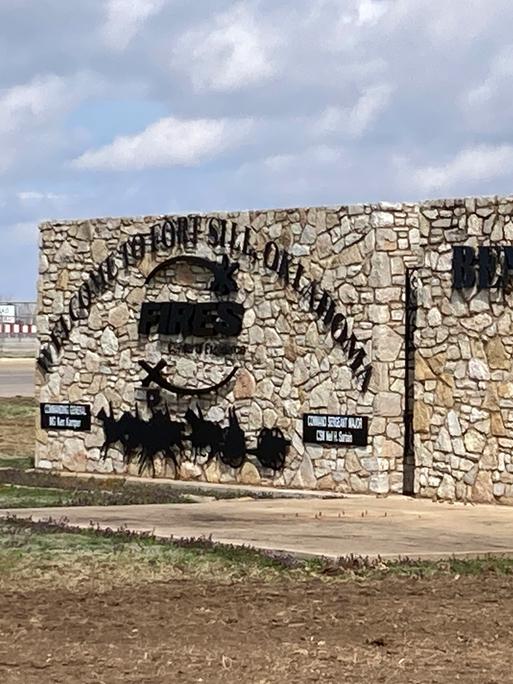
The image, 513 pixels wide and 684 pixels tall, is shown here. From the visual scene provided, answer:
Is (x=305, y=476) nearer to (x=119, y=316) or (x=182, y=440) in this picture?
(x=182, y=440)

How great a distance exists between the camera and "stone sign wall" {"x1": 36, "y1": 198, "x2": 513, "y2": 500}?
20.3m

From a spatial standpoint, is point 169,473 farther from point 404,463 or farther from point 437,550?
point 437,550

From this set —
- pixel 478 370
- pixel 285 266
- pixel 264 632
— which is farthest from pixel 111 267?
pixel 264 632

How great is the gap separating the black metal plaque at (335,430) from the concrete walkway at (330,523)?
1.12 m

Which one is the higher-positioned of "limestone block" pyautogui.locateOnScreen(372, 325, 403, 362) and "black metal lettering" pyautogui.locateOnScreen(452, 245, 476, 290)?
"black metal lettering" pyautogui.locateOnScreen(452, 245, 476, 290)

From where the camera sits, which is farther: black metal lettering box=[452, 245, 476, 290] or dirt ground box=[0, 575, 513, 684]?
black metal lettering box=[452, 245, 476, 290]

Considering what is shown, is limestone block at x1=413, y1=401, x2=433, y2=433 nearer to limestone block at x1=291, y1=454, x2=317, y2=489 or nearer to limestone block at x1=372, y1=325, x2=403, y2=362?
limestone block at x1=372, y1=325, x2=403, y2=362

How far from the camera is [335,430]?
845 inches

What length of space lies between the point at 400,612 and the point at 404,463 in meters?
9.75

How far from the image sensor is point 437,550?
1476 cm

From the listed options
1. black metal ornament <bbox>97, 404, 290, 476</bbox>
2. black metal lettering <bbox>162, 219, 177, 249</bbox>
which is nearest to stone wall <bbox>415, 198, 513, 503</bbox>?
black metal ornament <bbox>97, 404, 290, 476</bbox>

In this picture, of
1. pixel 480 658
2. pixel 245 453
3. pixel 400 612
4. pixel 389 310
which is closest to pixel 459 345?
pixel 389 310

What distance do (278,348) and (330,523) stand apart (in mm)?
5380

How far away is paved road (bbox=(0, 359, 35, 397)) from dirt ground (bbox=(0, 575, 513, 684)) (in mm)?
32808
